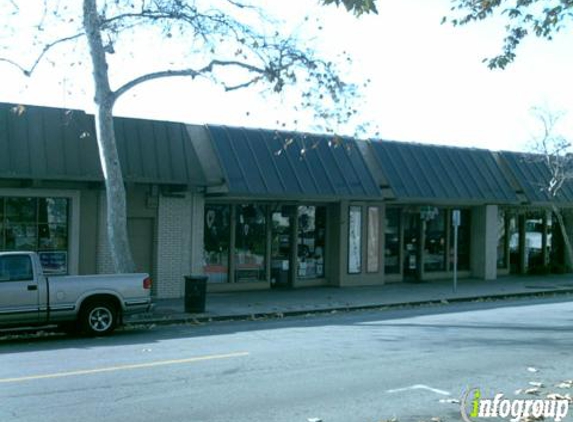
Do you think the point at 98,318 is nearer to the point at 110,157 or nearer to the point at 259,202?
the point at 110,157

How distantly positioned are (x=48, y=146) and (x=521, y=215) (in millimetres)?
20741

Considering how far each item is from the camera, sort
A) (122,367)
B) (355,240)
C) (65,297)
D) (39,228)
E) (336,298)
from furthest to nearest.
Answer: (355,240) < (336,298) < (39,228) < (65,297) < (122,367)

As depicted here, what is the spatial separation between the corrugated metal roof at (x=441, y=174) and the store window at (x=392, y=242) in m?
1.89

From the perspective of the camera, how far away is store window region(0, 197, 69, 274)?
1796cm

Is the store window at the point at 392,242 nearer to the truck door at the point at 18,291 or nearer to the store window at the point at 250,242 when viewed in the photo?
the store window at the point at 250,242

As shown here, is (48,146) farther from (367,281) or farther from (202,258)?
(367,281)

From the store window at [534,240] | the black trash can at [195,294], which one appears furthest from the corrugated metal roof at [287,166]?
the store window at [534,240]

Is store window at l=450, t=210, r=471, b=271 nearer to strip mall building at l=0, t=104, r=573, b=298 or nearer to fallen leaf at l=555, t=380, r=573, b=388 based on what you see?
strip mall building at l=0, t=104, r=573, b=298

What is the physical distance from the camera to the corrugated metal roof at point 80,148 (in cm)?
1748

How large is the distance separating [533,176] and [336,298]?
40.1 feet

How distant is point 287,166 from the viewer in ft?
71.9

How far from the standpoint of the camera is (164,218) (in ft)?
66.4

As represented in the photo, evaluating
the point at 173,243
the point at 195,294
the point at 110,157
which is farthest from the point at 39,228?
the point at 195,294

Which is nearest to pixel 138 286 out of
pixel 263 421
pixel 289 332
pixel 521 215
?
pixel 289 332
